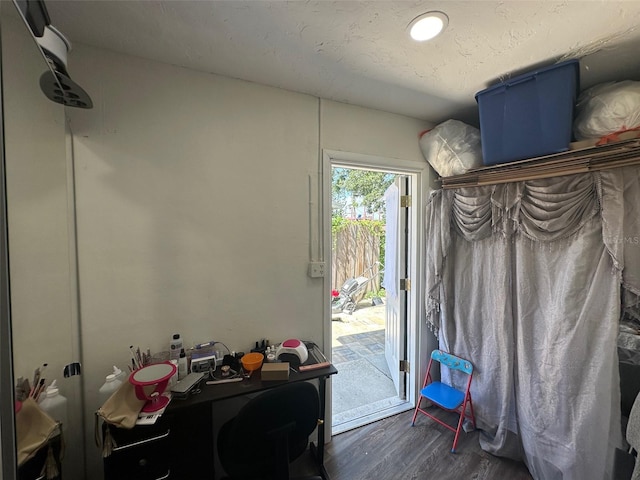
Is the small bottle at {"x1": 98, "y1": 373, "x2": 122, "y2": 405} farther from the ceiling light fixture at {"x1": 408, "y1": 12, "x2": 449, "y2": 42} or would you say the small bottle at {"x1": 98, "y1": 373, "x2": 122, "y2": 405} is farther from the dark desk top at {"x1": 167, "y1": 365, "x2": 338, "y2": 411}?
the ceiling light fixture at {"x1": 408, "y1": 12, "x2": 449, "y2": 42}

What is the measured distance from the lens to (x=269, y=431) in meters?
1.08

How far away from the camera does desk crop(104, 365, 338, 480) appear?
102 cm

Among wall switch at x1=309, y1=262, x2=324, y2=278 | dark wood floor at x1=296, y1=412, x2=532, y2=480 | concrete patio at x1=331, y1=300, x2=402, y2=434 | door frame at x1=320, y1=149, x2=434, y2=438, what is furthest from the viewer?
concrete patio at x1=331, y1=300, x2=402, y2=434

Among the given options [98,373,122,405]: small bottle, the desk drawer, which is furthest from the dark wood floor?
[98,373,122,405]: small bottle

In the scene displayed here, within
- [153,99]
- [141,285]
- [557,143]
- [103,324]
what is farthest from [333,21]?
[103,324]

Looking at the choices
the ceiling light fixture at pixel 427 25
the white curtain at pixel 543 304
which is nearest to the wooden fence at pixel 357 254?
the white curtain at pixel 543 304

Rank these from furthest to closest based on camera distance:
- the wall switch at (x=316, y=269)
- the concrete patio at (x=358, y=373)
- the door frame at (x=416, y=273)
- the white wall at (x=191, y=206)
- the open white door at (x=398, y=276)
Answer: the open white door at (x=398, y=276), the concrete patio at (x=358, y=373), the door frame at (x=416, y=273), the wall switch at (x=316, y=269), the white wall at (x=191, y=206)

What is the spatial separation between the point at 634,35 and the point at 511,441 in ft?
7.76

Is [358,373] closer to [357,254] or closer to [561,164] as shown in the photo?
[561,164]

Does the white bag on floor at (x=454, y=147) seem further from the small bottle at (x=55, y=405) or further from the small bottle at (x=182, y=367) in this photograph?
the small bottle at (x=55, y=405)

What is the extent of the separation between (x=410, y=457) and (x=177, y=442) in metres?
1.51

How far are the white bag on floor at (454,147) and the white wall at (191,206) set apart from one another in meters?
0.65

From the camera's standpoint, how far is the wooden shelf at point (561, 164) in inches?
48.8

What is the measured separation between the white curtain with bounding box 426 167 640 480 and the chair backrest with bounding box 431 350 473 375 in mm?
64
